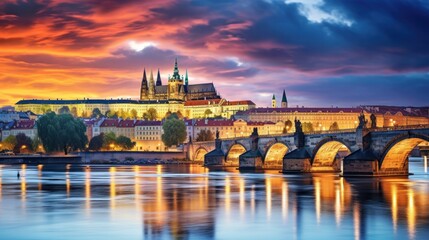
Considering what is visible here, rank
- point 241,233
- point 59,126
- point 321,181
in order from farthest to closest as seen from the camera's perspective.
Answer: point 59,126, point 321,181, point 241,233

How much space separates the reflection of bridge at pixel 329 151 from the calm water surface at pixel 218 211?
446 cm

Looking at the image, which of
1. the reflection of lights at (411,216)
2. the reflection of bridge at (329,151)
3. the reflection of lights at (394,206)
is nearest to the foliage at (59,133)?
the reflection of bridge at (329,151)

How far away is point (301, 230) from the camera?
99.6ft

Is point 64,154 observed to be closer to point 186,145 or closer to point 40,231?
point 186,145

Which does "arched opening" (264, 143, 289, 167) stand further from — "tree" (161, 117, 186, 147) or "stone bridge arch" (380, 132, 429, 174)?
"tree" (161, 117, 186, 147)

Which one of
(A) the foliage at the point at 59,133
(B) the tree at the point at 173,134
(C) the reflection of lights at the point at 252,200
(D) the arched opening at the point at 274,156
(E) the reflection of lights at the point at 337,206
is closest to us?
(E) the reflection of lights at the point at 337,206

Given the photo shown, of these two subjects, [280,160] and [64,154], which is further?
[64,154]

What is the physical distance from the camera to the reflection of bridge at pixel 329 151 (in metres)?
61.2

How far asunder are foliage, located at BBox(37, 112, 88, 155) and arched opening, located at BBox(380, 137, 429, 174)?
2658 inches

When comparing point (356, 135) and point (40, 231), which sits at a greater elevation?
point (356, 135)

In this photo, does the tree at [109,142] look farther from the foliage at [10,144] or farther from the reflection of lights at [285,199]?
the reflection of lights at [285,199]

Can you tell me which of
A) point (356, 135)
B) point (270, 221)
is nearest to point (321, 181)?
point (356, 135)

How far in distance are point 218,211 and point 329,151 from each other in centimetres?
4086

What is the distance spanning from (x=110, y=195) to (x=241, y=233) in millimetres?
19612
